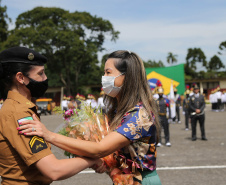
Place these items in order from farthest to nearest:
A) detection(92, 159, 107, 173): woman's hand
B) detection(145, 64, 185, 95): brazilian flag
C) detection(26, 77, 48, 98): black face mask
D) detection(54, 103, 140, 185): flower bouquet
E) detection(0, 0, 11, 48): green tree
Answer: detection(0, 0, 11, 48): green tree
detection(145, 64, 185, 95): brazilian flag
detection(54, 103, 140, 185): flower bouquet
detection(92, 159, 107, 173): woman's hand
detection(26, 77, 48, 98): black face mask

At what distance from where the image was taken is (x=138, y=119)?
2395 millimetres

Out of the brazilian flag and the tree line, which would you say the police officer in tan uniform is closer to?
the brazilian flag

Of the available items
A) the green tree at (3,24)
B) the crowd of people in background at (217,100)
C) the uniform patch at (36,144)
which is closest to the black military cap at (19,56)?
the uniform patch at (36,144)

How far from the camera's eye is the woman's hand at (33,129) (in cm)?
193

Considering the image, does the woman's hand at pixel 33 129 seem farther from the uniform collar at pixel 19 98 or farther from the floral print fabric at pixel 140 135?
the floral print fabric at pixel 140 135

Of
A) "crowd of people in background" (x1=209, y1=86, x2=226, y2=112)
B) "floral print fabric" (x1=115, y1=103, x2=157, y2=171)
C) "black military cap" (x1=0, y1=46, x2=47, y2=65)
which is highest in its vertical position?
"black military cap" (x1=0, y1=46, x2=47, y2=65)

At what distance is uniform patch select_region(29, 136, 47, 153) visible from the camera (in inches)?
76.1

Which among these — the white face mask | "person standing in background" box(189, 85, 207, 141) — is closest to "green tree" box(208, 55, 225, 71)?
"person standing in background" box(189, 85, 207, 141)

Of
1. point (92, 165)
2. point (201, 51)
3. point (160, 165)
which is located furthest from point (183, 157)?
point (201, 51)

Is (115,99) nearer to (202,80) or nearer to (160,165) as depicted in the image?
(160,165)

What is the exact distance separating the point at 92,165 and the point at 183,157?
22.2 ft

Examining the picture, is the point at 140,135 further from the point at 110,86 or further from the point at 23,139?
the point at 23,139

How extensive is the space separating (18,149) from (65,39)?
35.1m

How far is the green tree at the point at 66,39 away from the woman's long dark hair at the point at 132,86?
113 feet
